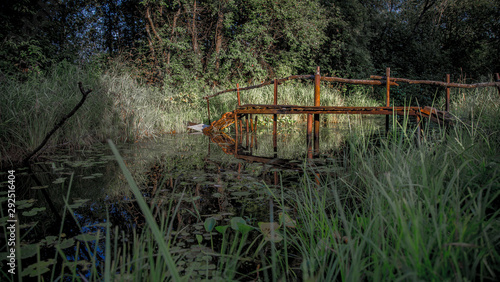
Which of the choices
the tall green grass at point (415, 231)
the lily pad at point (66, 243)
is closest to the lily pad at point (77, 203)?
the lily pad at point (66, 243)

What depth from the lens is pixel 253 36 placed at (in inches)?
592

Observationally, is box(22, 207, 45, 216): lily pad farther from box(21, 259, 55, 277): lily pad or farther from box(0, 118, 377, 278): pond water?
box(21, 259, 55, 277): lily pad

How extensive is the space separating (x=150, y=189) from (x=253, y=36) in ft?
44.4

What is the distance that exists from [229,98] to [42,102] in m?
7.54

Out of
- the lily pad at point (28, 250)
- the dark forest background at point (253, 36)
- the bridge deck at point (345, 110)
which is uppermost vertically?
the dark forest background at point (253, 36)

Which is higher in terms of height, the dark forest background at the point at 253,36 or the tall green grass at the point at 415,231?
the dark forest background at the point at 253,36

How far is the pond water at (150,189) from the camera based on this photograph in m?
1.97

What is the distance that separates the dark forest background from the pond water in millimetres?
9763

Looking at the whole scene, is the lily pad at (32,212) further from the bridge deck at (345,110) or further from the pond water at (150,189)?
the bridge deck at (345,110)

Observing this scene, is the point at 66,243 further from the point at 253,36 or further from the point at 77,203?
the point at 253,36

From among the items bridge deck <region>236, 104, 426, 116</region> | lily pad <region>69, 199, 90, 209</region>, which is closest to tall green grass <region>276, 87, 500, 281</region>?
lily pad <region>69, 199, 90, 209</region>

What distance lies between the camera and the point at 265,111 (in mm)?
5500

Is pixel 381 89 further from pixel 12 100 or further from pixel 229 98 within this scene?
pixel 12 100

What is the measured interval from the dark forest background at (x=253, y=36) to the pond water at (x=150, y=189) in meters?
9.76
